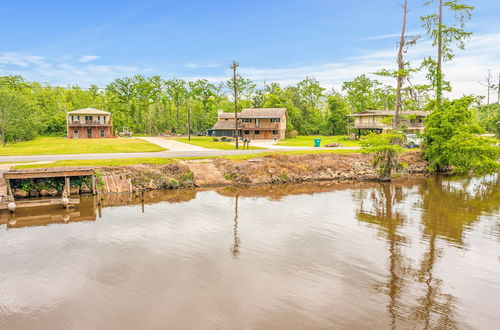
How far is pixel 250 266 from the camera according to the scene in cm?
1402

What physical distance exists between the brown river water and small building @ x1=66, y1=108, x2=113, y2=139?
57.2m

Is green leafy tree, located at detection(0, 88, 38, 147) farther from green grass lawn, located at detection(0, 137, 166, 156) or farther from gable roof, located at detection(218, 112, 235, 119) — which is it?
gable roof, located at detection(218, 112, 235, 119)

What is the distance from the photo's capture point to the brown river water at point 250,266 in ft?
34.7

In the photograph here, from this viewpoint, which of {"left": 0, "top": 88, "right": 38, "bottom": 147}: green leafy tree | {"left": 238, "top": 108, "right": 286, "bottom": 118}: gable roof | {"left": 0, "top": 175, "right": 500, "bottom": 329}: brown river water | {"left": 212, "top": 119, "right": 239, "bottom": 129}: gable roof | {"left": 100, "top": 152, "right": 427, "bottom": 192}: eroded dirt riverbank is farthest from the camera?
{"left": 212, "top": 119, "right": 239, "bottom": 129}: gable roof

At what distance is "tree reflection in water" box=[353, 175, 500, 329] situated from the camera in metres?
11.0

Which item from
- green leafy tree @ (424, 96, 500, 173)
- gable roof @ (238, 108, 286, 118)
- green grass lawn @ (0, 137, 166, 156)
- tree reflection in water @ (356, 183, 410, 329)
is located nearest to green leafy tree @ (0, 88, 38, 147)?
green grass lawn @ (0, 137, 166, 156)


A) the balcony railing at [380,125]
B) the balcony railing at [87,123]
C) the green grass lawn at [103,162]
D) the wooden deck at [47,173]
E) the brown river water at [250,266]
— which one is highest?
the balcony railing at [87,123]

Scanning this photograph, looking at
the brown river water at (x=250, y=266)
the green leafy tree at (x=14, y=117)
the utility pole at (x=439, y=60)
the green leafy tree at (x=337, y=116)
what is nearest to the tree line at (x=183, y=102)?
the green leafy tree at (x=337, y=116)

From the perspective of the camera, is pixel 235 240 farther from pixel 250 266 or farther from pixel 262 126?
pixel 262 126

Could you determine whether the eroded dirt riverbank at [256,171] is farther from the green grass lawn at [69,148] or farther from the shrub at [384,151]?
the green grass lawn at [69,148]

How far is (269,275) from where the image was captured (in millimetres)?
13219

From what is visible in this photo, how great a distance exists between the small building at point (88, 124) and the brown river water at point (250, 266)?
188 feet

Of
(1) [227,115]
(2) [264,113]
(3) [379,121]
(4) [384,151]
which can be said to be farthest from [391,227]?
(1) [227,115]

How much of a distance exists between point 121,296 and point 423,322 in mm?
9334
